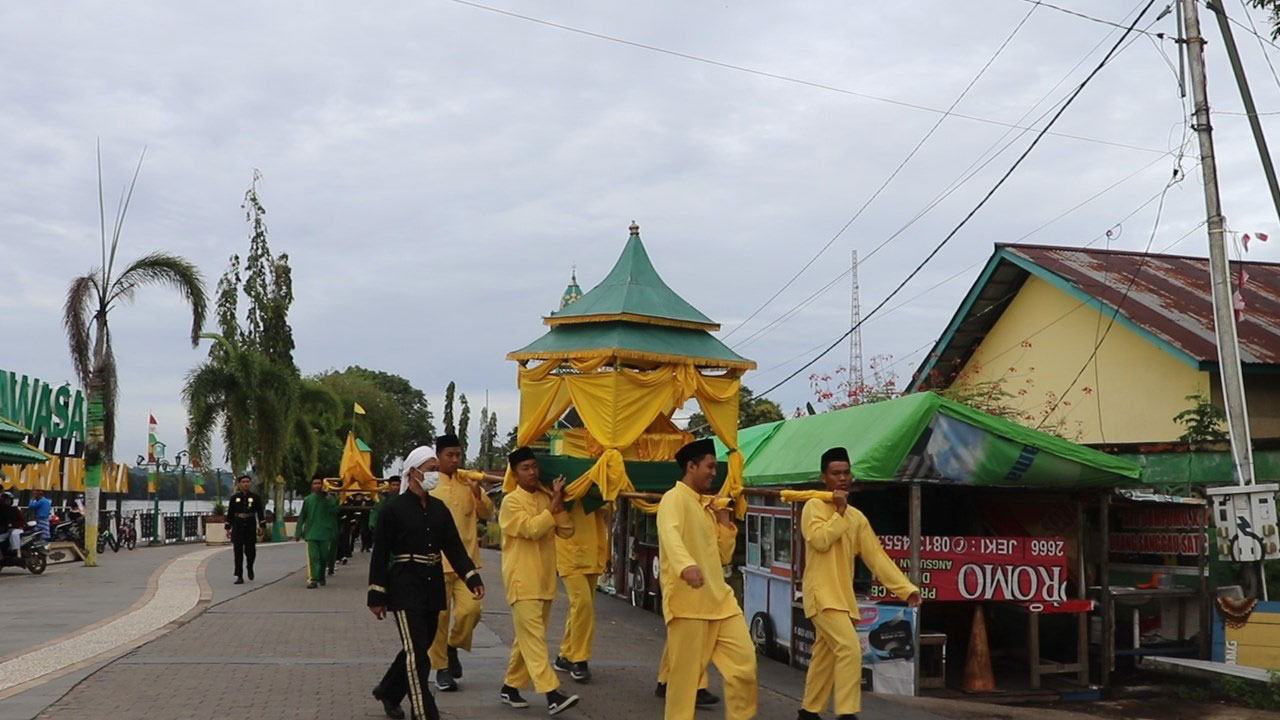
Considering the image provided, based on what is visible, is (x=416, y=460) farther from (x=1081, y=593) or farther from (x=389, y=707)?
(x=1081, y=593)

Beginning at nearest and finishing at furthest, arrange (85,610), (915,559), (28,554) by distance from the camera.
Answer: (915,559)
(85,610)
(28,554)

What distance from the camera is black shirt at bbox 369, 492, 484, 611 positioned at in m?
7.55

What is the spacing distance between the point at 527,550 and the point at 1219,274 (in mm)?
6986

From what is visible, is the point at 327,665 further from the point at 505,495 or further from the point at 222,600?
the point at 222,600

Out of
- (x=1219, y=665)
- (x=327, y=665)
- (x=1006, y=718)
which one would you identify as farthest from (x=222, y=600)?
(x=1219, y=665)

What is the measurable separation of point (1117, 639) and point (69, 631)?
10.8 metres

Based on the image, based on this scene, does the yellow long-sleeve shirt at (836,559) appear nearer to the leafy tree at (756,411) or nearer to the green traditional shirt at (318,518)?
the green traditional shirt at (318,518)

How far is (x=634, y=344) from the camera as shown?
10.7 m

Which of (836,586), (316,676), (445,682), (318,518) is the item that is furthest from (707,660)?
(318,518)

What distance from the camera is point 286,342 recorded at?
45.2m

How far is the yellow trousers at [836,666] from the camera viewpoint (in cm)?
779

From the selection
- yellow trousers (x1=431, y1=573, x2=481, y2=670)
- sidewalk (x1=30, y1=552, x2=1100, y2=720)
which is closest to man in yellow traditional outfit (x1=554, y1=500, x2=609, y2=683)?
sidewalk (x1=30, y1=552, x2=1100, y2=720)

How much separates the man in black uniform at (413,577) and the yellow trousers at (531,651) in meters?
0.60

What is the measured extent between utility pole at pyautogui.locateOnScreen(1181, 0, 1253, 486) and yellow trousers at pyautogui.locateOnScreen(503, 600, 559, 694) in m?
6.51
